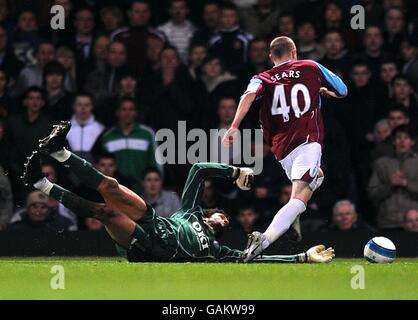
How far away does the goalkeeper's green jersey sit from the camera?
10581mm

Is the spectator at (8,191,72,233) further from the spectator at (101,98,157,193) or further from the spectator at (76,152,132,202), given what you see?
the spectator at (101,98,157,193)

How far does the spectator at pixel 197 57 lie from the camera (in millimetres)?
14875

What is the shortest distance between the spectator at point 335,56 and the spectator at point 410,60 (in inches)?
31.2

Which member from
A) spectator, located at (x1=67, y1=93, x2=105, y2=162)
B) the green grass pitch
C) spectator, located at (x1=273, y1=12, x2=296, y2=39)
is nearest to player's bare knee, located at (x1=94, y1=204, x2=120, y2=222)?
the green grass pitch

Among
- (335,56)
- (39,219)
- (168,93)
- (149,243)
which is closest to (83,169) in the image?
(149,243)

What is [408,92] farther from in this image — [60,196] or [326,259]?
[60,196]

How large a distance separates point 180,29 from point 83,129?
194 cm

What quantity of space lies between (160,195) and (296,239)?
3039 millimetres

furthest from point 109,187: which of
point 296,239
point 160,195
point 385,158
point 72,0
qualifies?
point 72,0

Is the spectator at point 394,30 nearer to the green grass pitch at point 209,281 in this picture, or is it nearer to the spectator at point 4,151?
the spectator at point 4,151

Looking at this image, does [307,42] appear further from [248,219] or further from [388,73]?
[248,219]

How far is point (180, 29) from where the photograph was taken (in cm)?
1547

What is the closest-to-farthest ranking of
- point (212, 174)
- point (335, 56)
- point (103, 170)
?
point (212, 174) < point (103, 170) < point (335, 56)

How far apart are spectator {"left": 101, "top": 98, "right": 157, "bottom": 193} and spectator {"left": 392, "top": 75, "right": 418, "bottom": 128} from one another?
268 cm
